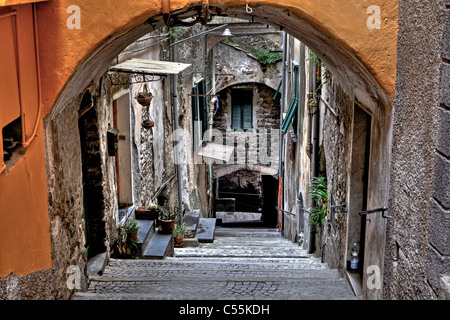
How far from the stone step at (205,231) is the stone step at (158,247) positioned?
255cm

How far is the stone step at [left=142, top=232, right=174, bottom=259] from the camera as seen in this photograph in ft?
23.1

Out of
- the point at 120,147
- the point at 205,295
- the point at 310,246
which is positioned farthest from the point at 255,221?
the point at 205,295

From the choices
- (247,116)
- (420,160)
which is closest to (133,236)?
(420,160)

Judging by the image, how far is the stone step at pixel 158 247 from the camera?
23.1 feet

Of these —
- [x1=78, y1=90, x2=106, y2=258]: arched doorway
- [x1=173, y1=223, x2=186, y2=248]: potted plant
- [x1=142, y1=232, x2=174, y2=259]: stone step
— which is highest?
[x1=78, y1=90, x2=106, y2=258]: arched doorway

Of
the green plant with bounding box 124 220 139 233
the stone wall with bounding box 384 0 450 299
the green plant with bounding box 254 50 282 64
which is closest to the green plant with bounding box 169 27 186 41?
the green plant with bounding box 124 220 139 233

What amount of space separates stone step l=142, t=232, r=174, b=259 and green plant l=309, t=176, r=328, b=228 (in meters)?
2.36

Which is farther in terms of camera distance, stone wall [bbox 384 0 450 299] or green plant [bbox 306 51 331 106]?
green plant [bbox 306 51 331 106]

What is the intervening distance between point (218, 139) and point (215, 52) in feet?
10.1

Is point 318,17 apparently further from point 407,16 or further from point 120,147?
point 120,147

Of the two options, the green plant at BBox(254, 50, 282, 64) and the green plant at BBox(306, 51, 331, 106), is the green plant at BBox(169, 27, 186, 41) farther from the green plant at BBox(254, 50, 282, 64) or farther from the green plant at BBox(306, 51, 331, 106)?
the green plant at BBox(254, 50, 282, 64)

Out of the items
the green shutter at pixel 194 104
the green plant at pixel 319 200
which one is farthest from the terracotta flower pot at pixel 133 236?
the green shutter at pixel 194 104

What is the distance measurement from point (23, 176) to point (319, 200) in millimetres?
5152

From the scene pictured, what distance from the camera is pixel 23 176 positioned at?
3.34m
